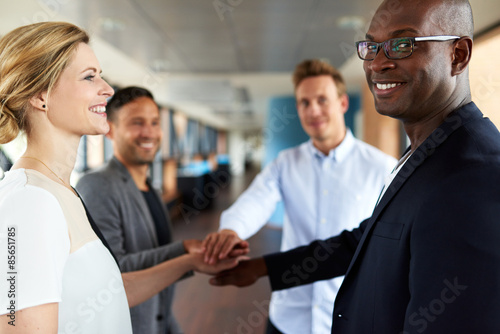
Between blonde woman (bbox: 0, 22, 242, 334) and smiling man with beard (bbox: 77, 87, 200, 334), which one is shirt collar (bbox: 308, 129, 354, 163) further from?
blonde woman (bbox: 0, 22, 242, 334)

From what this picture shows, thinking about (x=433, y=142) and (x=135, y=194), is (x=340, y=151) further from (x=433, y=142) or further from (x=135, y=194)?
(x=433, y=142)

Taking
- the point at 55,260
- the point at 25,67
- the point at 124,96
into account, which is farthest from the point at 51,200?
the point at 124,96

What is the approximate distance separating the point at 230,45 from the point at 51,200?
4.55 meters

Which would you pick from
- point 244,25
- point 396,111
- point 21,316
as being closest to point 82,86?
point 21,316

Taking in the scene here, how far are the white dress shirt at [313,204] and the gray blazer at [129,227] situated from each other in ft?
1.32

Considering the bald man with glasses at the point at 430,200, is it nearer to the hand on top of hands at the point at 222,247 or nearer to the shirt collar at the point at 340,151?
the hand on top of hands at the point at 222,247

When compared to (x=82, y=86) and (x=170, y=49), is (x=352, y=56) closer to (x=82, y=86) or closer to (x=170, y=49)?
(x=170, y=49)

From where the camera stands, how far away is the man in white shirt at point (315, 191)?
2.06 metres

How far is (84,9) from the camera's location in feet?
12.0

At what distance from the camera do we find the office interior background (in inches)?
144

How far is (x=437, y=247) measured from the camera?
79cm

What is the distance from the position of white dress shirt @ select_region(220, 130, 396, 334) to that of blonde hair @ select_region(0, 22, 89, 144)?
1.24 m

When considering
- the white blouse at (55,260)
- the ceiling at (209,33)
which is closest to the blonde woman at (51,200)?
the white blouse at (55,260)

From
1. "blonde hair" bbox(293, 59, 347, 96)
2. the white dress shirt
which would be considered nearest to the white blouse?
the white dress shirt
